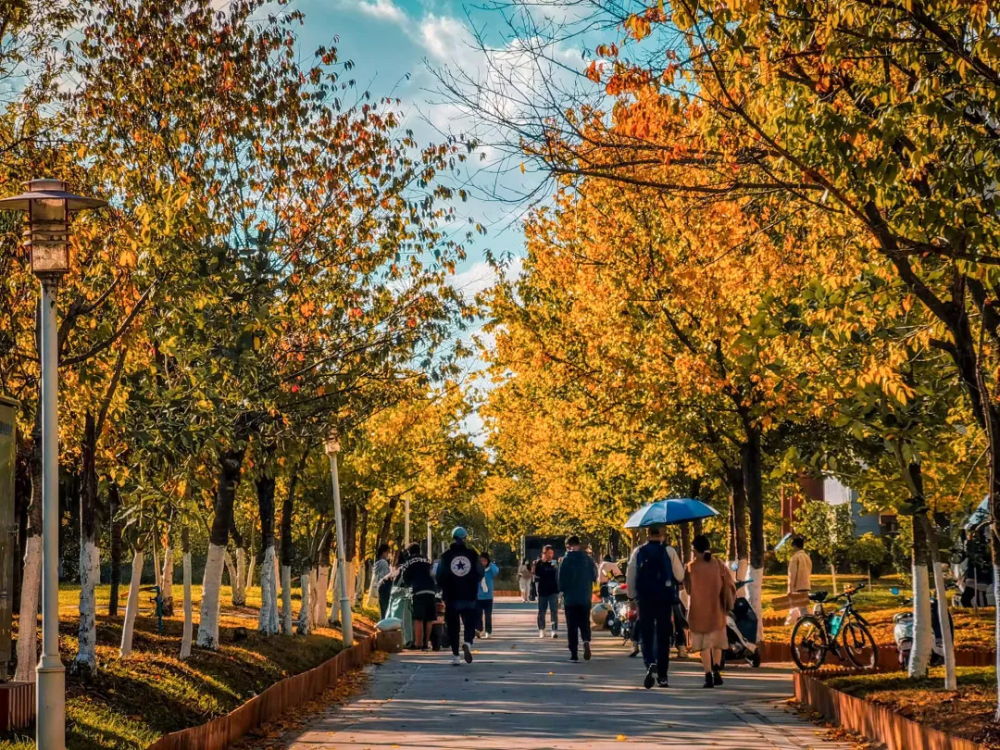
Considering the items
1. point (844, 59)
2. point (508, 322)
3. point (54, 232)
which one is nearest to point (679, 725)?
point (844, 59)

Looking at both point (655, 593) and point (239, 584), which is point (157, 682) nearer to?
point (655, 593)

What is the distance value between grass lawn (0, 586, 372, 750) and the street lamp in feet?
2.08

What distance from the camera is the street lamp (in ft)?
28.8

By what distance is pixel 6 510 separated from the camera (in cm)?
1119

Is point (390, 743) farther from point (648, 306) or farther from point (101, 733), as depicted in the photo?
point (648, 306)

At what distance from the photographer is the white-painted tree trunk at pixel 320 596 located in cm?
2836

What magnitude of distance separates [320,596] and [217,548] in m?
12.4

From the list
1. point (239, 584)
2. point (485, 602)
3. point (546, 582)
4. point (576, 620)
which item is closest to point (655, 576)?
point (576, 620)

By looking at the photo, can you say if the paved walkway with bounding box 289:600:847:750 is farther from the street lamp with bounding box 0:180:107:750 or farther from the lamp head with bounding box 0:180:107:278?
the lamp head with bounding box 0:180:107:278

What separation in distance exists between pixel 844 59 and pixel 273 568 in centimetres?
1470

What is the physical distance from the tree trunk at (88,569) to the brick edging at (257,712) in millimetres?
1609

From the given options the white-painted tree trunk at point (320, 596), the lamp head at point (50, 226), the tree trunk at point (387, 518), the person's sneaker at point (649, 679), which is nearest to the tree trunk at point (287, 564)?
the white-painted tree trunk at point (320, 596)

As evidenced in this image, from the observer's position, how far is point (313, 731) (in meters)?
12.9

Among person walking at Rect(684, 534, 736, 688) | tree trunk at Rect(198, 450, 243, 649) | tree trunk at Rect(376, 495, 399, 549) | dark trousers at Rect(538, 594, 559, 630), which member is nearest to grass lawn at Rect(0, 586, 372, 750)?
tree trunk at Rect(198, 450, 243, 649)
